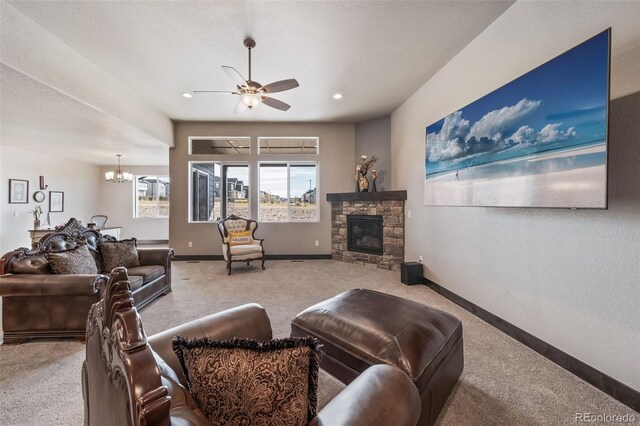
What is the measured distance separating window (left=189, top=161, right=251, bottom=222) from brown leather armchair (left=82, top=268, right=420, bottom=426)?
195 inches

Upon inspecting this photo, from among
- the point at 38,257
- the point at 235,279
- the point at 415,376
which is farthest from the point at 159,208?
the point at 415,376

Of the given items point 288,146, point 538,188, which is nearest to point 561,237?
point 538,188

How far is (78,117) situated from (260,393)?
5237 millimetres

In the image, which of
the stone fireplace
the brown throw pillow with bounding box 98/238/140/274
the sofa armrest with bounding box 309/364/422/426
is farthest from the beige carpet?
the stone fireplace

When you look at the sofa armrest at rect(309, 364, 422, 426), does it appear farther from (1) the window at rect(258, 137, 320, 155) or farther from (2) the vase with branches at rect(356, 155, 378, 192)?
(1) the window at rect(258, 137, 320, 155)

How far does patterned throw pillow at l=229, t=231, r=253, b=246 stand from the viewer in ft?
16.3

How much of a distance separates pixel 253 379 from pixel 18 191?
9108mm

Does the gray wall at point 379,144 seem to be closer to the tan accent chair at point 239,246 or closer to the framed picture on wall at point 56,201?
the tan accent chair at point 239,246

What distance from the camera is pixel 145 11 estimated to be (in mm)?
2434

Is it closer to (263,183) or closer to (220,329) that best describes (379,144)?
(263,183)

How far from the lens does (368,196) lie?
5.09m

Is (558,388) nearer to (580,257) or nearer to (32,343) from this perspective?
(580,257)

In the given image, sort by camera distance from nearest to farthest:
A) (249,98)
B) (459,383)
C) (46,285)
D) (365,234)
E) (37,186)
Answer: (459,383)
(46,285)
(249,98)
(365,234)
(37,186)

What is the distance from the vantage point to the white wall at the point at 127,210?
8.55m
